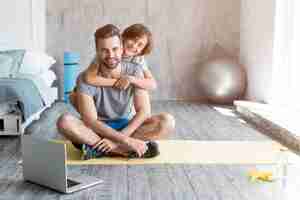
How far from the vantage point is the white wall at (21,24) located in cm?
609

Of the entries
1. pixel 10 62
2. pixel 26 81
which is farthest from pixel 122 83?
pixel 10 62

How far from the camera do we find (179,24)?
6.63 m

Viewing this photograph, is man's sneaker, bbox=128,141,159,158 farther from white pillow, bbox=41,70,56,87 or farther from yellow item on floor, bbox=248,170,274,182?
white pillow, bbox=41,70,56,87

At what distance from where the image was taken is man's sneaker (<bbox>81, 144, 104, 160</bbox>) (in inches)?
130

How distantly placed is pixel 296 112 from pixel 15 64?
2751 millimetres

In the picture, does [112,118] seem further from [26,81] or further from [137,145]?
[26,81]

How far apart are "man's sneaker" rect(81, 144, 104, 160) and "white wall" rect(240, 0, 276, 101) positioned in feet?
8.73

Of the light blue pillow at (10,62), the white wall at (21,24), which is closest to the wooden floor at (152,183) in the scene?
the light blue pillow at (10,62)

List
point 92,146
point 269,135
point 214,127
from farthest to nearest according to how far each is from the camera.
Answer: point 214,127 < point 269,135 < point 92,146

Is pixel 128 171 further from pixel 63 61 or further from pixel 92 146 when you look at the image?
pixel 63 61

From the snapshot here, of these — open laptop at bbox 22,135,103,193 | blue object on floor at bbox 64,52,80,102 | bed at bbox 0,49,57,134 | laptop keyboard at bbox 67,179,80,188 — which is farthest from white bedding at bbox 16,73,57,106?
laptop keyboard at bbox 67,179,80,188

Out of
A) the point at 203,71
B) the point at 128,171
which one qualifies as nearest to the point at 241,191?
the point at 128,171

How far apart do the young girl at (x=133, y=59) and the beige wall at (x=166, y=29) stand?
3.09 meters

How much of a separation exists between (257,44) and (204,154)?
2686 mm
